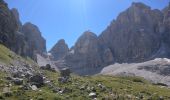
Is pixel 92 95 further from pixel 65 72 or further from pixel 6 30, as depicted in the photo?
pixel 6 30

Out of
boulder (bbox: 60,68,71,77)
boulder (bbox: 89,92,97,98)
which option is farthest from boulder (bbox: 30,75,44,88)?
boulder (bbox: 60,68,71,77)

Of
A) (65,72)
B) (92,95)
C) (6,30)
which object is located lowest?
(92,95)

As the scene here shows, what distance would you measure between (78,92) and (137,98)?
8.41 m

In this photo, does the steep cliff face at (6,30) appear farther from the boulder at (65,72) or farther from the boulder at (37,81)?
the boulder at (37,81)

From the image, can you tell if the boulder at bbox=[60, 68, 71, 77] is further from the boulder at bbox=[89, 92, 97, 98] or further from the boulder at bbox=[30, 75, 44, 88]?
the boulder at bbox=[89, 92, 97, 98]

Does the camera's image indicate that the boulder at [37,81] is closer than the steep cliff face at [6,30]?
Yes

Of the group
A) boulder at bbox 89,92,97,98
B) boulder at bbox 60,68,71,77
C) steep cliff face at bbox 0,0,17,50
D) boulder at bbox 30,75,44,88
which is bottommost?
boulder at bbox 89,92,97,98

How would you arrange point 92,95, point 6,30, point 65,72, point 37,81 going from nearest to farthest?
point 92,95 < point 37,81 < point 65,72 < point 6,30

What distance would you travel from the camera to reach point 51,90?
45406 millimetres

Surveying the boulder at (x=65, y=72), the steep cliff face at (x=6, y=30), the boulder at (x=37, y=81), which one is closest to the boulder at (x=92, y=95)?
the boulder at (x=37, y=81)

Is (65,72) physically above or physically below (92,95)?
above

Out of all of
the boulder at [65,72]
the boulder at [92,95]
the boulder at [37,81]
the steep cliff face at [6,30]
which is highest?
the steep cliff face at [6,30]

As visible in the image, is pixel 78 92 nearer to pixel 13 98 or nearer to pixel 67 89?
pixel 67 89

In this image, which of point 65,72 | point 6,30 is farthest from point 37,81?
point 6,30
